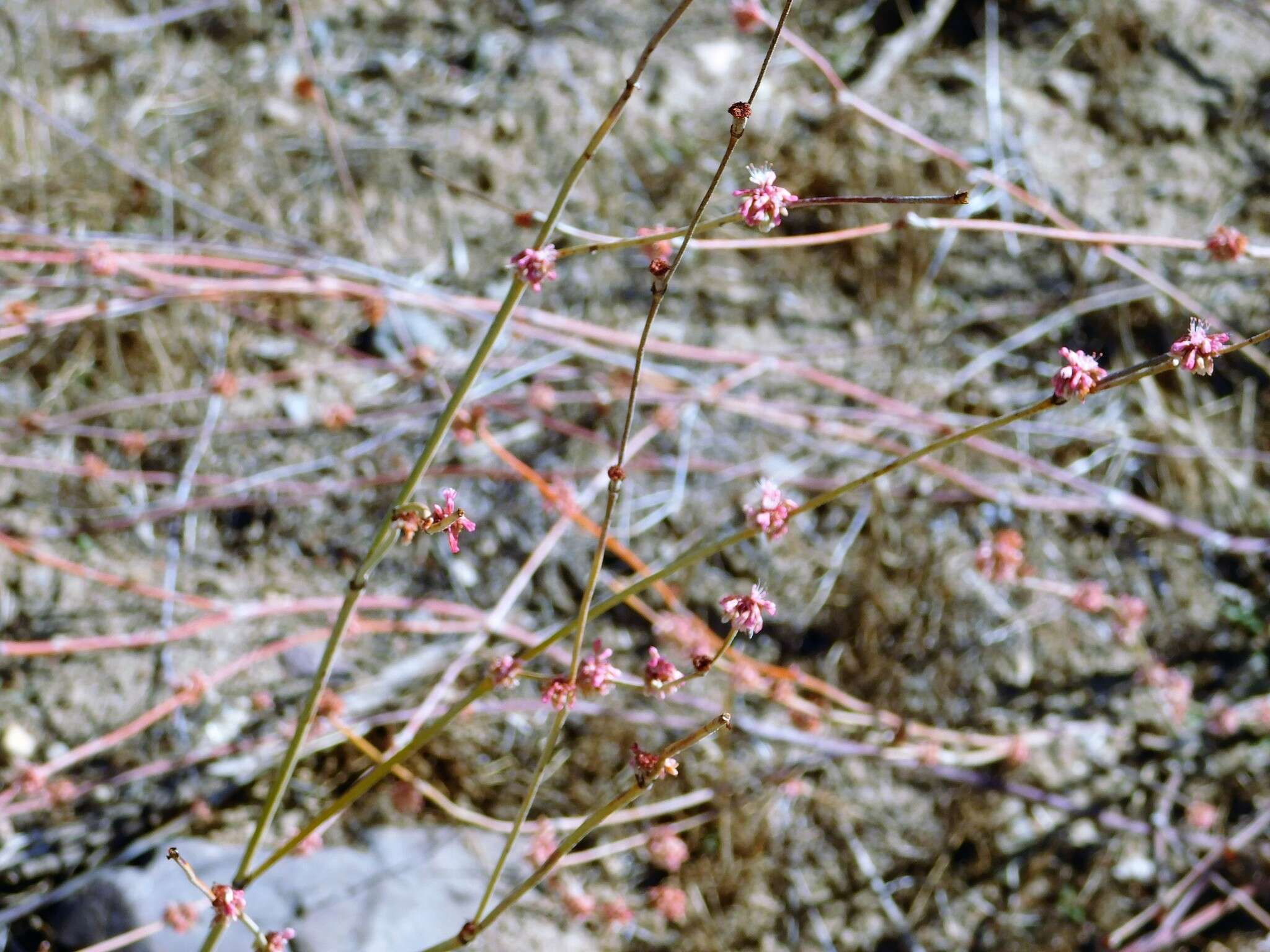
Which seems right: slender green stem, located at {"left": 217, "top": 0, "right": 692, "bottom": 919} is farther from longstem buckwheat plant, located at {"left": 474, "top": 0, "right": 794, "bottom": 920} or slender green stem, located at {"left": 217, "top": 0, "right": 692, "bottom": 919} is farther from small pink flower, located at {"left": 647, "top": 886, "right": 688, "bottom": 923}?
small pink flower, located at {"left": 647, "top": 886, "right": 688, "bottom": 923}

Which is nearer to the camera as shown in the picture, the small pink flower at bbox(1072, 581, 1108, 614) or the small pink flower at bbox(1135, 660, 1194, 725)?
the small pink flower at bbox(1072, 581, 1108, 614)

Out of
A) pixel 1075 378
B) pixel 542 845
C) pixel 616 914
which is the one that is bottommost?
pixel 616 914

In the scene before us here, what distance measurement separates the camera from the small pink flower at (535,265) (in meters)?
1.22

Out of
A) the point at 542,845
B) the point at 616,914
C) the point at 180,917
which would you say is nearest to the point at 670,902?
the point at 616,914

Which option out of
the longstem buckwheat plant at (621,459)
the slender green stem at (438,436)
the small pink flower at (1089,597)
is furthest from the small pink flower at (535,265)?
the small pink flower at (1089,597)

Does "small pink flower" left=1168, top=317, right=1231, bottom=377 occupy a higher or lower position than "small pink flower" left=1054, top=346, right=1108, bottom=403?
higher

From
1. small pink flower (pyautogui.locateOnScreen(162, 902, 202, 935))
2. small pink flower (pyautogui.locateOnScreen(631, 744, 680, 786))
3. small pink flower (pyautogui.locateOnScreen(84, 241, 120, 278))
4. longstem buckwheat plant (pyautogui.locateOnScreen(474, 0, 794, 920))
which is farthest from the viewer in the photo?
small pink flower (pyautogui.locateOnScreen(84, 241, 120, 278))

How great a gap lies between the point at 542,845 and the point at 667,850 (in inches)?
13.9

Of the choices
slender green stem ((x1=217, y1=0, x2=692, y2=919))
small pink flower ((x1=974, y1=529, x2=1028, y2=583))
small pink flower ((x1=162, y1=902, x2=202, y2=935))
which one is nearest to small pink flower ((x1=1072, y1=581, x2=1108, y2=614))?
small pink flower ((x1=974, y1=529, x2=1028, y2=583))

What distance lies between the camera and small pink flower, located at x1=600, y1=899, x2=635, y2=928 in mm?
2379

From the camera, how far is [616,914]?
7.80 feet

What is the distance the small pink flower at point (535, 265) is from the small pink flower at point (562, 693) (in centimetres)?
47

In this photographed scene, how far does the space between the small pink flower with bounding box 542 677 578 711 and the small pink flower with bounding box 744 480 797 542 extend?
298 mm

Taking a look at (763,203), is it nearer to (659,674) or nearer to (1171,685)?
(659,674)
